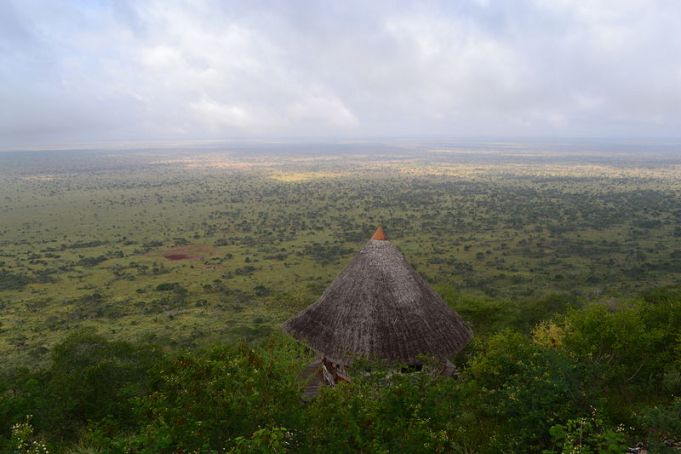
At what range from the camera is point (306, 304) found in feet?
120

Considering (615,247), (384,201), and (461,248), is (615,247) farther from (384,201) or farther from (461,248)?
(384,201)

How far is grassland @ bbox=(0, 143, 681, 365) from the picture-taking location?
36250mm

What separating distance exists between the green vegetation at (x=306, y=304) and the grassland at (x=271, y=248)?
347 millimetres

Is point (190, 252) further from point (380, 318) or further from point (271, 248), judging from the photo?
point (380, 318)

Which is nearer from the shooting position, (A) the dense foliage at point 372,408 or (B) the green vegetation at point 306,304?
(A) the dense foliage at point 372,408

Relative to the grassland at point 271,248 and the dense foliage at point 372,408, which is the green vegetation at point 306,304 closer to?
the dense foliage at point 372,408

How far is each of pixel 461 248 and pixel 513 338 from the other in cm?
4085

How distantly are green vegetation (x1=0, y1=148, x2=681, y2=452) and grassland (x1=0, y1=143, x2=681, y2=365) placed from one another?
347mm

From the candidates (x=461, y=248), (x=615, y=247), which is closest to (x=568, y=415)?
(x=461, y=248)

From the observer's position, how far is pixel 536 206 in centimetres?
8356

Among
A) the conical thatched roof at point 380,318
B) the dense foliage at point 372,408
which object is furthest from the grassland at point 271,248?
the dense foliage at point 372,408

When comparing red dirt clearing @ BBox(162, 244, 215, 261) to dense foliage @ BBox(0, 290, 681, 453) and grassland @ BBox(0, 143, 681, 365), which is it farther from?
dense foliage @ BBox(0, 290, 681, 453)

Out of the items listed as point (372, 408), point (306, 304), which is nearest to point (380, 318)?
point (372, 408)

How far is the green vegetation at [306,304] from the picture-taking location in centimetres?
850
